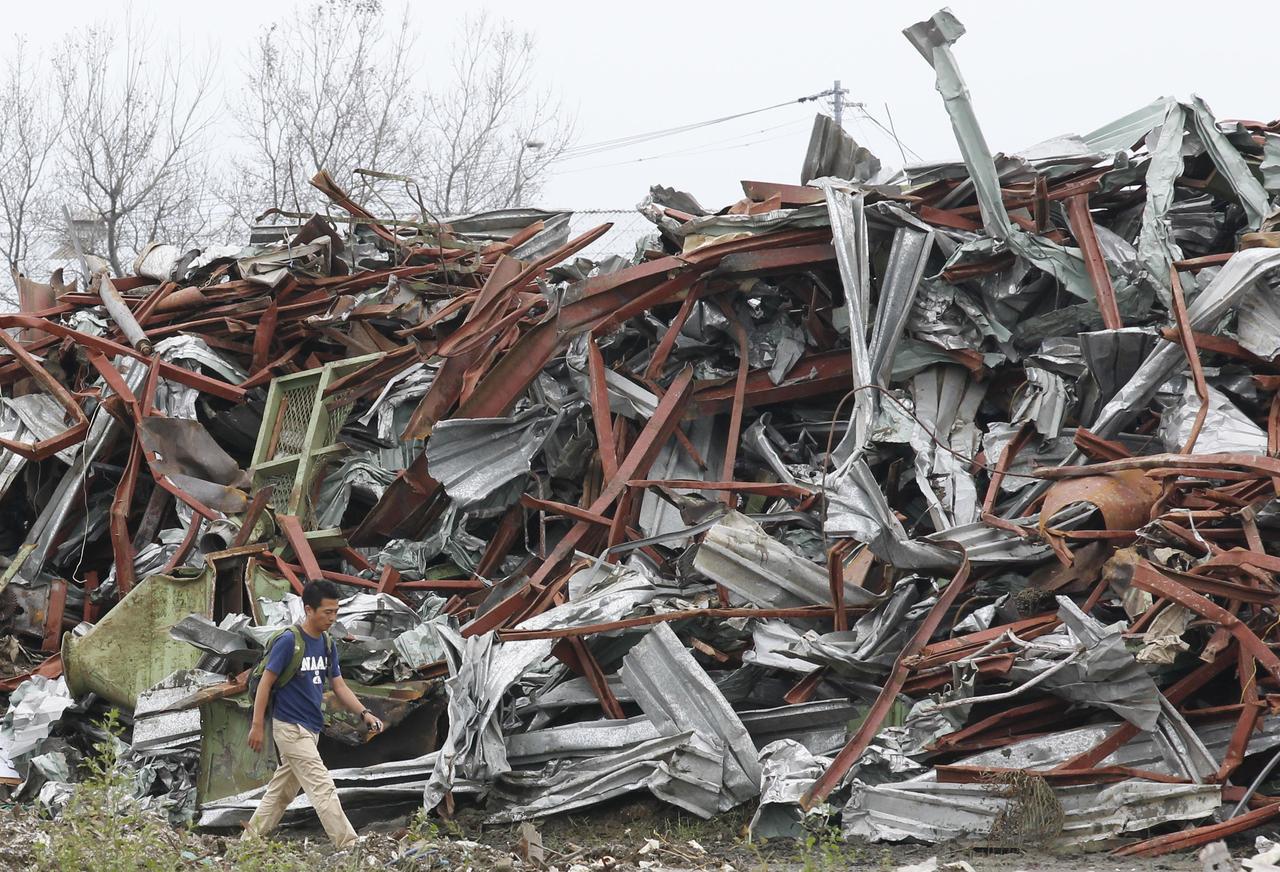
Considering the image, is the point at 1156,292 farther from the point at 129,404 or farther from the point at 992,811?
the point at 129,404

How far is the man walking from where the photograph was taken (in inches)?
206

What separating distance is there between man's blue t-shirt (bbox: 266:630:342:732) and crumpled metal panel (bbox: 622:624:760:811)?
56.5 inches

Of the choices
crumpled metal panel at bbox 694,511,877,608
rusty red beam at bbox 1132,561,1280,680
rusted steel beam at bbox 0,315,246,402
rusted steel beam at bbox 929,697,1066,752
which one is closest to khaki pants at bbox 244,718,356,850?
crumpled metal panel at bbox 694,511,877,608

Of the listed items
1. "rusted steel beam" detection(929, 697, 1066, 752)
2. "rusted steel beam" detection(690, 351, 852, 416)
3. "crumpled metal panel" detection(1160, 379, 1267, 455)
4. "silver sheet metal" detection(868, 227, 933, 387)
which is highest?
"silver sheet metal" detection(868, 227, 933, 387)

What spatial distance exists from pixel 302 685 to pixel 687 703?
1.74 meters

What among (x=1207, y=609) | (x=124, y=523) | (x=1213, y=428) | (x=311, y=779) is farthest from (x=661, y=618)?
(x=124, y=523)

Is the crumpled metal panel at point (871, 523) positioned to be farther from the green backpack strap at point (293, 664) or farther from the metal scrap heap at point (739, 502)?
the green backpack strap at point (293, 664)

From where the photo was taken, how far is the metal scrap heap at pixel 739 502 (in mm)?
5391

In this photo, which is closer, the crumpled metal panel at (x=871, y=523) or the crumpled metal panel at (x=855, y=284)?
the crumpled metal panel at (x=871, y=523)

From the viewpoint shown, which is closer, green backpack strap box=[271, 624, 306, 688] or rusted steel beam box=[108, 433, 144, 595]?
green backpack strap box=[271, 624, 306, 688]

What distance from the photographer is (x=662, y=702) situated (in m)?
5.94

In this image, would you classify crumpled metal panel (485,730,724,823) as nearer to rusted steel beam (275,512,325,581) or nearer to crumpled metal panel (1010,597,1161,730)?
crumpled metal panel (1010,597,1161,730)

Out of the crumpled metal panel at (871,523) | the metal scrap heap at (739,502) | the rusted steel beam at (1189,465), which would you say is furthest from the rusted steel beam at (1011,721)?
the rusted steel beam at (1189,465)

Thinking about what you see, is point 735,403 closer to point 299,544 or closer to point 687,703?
point 687,703
